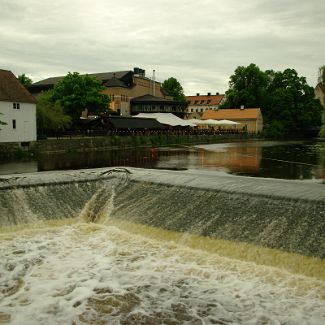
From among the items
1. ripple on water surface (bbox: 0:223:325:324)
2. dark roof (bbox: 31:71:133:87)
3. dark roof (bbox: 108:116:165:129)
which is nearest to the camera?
ripple on water surface (bbox: 0:223:325:324)

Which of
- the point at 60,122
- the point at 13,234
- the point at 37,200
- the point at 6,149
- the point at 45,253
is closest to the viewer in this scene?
the point at 45,253

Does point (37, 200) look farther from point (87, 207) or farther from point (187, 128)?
point (187, 128)

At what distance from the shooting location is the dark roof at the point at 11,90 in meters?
33.8

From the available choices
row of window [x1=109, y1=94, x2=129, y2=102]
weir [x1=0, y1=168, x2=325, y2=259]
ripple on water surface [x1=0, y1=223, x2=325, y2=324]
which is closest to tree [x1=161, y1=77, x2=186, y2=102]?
row of window [x1=109, y1=94, x2=129, y2=102]

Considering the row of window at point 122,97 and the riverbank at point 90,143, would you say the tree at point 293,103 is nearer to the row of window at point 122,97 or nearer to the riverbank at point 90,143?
the riverbank at point 90,143

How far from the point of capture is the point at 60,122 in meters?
39.1

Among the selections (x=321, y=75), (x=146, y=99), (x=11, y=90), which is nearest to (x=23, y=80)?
(x=146, y=99)

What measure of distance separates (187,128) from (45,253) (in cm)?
5329

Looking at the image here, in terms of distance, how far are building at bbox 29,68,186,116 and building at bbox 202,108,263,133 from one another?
422 inches

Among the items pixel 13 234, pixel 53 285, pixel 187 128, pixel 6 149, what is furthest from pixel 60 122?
pixel 53 285

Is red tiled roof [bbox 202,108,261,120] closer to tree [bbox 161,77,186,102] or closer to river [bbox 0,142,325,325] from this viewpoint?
tree [bbox 161,77,186,102]

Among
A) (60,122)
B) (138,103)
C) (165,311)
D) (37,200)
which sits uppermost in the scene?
(138,103)

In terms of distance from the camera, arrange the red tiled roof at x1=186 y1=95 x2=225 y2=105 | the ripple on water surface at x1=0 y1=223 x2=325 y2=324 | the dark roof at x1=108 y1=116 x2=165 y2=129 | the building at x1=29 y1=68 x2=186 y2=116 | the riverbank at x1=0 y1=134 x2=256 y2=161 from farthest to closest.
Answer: the red tiled roof at x1=186 y1=95 x2=225 y2=105
the building at x1=29 y1=68 x2=186 y2=116
the dark roof at x1=108 y1=116 x2=165 y2=129
the riverbank at x1=0 y1=134 x2=256 y2=161
the ripple on water surface at x1=0 y1=223 x2=325 y2=324

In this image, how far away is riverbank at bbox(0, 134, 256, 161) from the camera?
3134 centimetres
